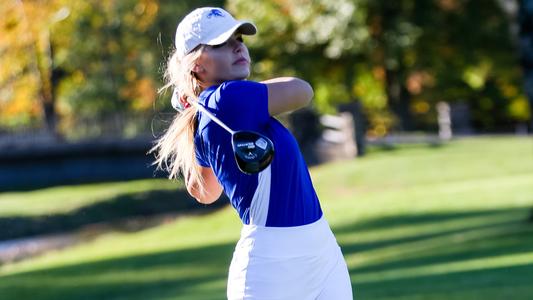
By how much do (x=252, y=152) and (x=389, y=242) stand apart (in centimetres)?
1157

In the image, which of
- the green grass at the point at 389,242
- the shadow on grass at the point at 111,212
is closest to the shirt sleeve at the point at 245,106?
the green grass at the point at 389,242

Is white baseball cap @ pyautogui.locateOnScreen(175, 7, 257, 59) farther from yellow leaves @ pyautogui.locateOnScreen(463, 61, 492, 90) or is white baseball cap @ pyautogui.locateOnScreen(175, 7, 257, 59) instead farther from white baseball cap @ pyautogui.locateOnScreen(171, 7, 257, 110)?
yellow leaves @ pyautogui.locateOnScreen(463, 61, 492, 90)

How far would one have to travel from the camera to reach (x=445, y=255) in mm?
12086

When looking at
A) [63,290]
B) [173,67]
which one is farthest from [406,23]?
[173,67]

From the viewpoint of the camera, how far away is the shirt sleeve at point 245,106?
3758mm

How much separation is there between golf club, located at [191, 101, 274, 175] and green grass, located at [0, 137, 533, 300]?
5.12 meters

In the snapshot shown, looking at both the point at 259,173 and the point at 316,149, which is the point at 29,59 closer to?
the point at 316,149

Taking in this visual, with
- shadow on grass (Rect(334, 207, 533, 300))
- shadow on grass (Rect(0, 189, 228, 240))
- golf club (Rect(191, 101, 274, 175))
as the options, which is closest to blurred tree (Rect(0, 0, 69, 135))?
shadow on grass (Rect(0, 189, 228, 240))

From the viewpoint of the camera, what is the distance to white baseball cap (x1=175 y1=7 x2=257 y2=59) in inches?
151

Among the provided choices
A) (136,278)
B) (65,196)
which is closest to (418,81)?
(65,196)

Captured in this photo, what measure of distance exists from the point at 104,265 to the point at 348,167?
364 inches

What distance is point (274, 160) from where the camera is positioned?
3.78 meters

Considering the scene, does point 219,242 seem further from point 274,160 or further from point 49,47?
point 49,47

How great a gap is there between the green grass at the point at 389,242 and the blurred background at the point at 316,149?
0.05 metres
